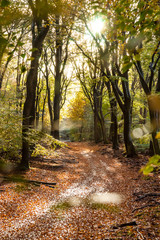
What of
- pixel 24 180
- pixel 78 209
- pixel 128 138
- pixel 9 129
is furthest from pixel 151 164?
pixel 128 138

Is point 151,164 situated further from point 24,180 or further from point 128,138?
point 128,138

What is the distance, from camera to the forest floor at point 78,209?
3.75m

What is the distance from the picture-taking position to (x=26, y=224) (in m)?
4.21

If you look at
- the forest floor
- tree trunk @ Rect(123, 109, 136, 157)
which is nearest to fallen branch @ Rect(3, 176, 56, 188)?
the forest floor

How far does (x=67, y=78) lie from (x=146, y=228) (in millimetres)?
22168

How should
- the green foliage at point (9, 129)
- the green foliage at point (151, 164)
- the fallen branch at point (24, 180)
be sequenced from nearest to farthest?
the green foliage at point (151, 164), the green foliage at point (9, 129), the fallen branch at point (24, 180)

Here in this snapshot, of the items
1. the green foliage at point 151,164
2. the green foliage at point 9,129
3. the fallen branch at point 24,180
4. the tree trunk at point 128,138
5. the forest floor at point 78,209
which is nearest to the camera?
the green foliage at point 151,164

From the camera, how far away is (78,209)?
522 centimetres

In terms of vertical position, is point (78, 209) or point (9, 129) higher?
point (9, 129)

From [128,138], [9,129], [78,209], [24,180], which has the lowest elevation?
[78,209]

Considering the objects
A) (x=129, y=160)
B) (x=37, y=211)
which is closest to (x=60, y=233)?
(x=37, y=211)

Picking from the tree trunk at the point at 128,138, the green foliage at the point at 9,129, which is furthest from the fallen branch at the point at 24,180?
the tree trunk at the point at 128,138

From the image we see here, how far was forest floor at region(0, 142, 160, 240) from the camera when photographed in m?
3.75

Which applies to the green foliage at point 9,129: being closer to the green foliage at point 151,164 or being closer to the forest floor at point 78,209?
the forest floor at point 78,209
